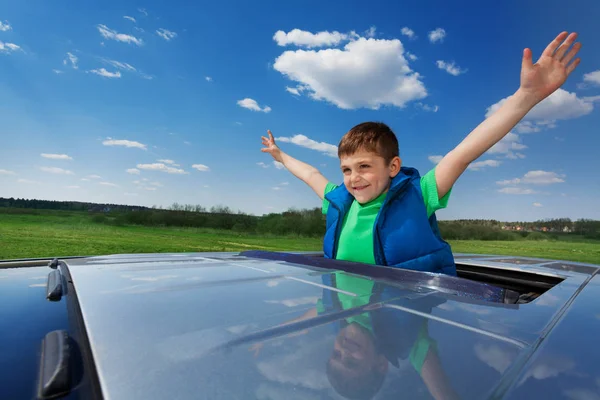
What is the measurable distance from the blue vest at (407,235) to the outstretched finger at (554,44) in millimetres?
875

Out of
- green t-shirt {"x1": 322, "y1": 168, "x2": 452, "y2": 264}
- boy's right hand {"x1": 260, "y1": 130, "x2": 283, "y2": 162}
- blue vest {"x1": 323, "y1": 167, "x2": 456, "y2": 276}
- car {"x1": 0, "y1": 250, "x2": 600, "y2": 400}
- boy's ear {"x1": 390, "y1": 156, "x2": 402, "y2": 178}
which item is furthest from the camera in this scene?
boy's right hand {"x1": 260, "y1": 130, "x2": 283, "y2": 162}

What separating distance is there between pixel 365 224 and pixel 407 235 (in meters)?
0.27

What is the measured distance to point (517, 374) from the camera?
0.61 meters

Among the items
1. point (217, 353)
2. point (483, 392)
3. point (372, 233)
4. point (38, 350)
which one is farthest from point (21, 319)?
point (372, 233)

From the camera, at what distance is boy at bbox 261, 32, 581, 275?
176 cm

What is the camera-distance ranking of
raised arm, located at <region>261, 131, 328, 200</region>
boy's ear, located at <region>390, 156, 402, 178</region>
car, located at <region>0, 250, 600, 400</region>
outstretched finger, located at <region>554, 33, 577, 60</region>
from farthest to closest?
raised arm, located at <region>261, 131, 328, 200</region>, boy's ear, located at <region>390, 156, 402, 178</region>, outstretched finger, located at <region>554, 33, 577, 60</region>, car, located at <region>0, 250, 600, 400</region>

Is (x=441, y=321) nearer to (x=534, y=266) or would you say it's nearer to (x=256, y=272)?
(x=256, y=272)

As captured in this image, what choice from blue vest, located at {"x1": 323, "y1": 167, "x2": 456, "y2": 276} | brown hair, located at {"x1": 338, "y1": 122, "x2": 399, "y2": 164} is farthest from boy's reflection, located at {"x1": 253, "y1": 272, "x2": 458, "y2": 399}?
brown hair, located at {"x1": 338, "y1": 122, "x2": 399, "y2": 164}

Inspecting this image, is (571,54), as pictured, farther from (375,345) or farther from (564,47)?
(375,345)

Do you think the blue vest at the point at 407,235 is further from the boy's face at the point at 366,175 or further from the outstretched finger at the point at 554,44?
the outstretched finger at the point at 554,44

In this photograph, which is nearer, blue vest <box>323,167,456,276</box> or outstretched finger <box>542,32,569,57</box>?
outstretched finger <box>542,32,569,57</box>

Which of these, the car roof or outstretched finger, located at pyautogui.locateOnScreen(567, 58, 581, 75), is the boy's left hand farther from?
the car roof

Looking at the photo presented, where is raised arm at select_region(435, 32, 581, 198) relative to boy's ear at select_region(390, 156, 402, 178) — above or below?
above

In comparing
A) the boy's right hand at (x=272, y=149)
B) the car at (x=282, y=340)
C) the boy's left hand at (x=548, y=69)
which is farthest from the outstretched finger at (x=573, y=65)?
the boy's right hand at (x=272, y=149)
